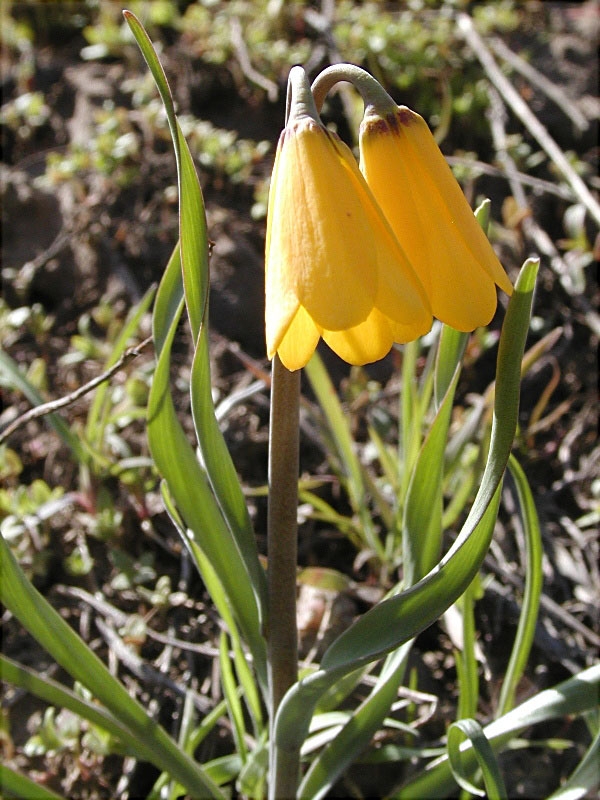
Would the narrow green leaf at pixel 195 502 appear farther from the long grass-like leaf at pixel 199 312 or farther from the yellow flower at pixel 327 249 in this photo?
the yellow flower at pixel 327 249

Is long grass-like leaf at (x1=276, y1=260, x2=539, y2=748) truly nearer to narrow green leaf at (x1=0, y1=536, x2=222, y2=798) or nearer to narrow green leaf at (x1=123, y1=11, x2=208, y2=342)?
narrow green leaf at (x1=0, y1=536, x2=222, y2=798)

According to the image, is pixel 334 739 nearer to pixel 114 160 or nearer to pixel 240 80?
pixel 114 160

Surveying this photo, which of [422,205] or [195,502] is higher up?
[422,205]

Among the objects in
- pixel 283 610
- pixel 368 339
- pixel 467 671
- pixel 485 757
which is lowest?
pixel 467 671

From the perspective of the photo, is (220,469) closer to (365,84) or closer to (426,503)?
(426,503)

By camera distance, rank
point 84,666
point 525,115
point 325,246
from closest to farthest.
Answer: point 325,246 < point 84,666 < point 525,115

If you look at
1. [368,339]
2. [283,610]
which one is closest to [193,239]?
[368,339]

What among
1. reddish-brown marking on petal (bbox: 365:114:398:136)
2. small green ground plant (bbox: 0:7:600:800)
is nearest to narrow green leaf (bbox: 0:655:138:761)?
small green ground plant (bbox: 0:7:600:800)

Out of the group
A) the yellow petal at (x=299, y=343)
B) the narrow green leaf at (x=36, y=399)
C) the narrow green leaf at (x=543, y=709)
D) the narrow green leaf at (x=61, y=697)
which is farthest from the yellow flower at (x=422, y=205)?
the narrow green leaf at (x=36, y=399)
